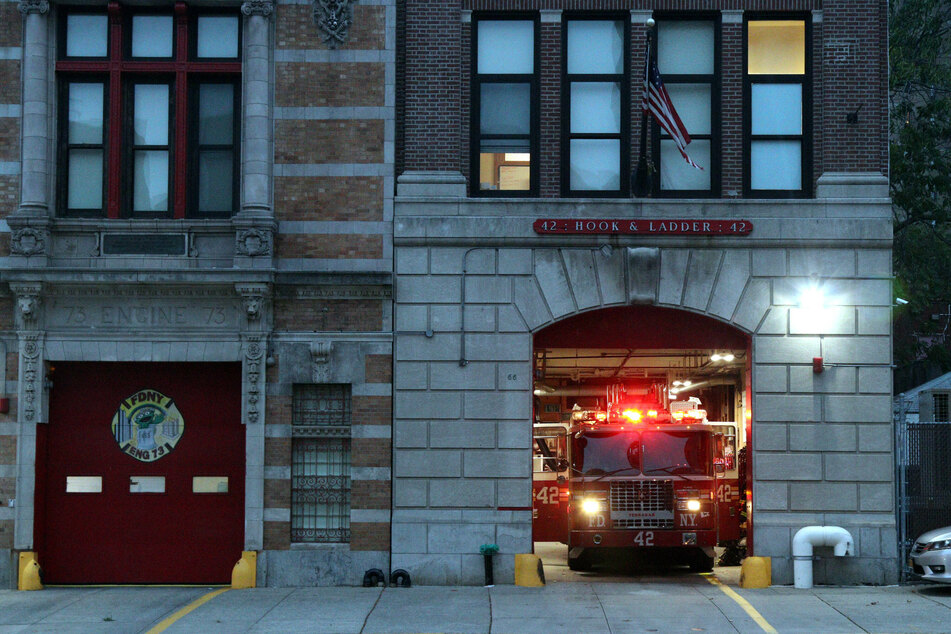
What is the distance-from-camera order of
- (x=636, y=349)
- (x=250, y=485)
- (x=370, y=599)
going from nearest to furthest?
(x=370, y=599), (x=250, y=485), (x=636, y=349)

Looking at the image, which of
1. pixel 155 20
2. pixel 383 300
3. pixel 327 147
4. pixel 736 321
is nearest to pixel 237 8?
pixel 155 20

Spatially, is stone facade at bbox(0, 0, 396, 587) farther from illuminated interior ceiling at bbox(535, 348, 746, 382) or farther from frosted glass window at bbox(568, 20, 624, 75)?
illuminated interior ceiling at bbox(535, 348, 746, 382)

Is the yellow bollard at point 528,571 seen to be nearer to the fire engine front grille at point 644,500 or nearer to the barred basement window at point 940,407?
the fire engine front grille at point 644,500

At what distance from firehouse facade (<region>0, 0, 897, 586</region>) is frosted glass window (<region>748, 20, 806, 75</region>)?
1.7 inches

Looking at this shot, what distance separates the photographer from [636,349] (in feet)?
62.4

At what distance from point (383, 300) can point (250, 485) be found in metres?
3.41

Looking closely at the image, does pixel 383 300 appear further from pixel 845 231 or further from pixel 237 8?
pixel 845 231

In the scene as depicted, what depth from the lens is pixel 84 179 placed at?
18172 mm

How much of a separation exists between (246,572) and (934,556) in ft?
32.2

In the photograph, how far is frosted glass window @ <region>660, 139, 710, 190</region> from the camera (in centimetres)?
1822

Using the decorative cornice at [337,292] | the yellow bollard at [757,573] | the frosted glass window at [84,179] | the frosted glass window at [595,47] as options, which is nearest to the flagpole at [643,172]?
the frosted glass window at [595,47]

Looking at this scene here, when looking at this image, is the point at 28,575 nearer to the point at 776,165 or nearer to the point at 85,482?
the point at 85,482

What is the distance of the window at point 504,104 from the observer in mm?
18266

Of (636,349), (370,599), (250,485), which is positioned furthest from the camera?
(636,349)
